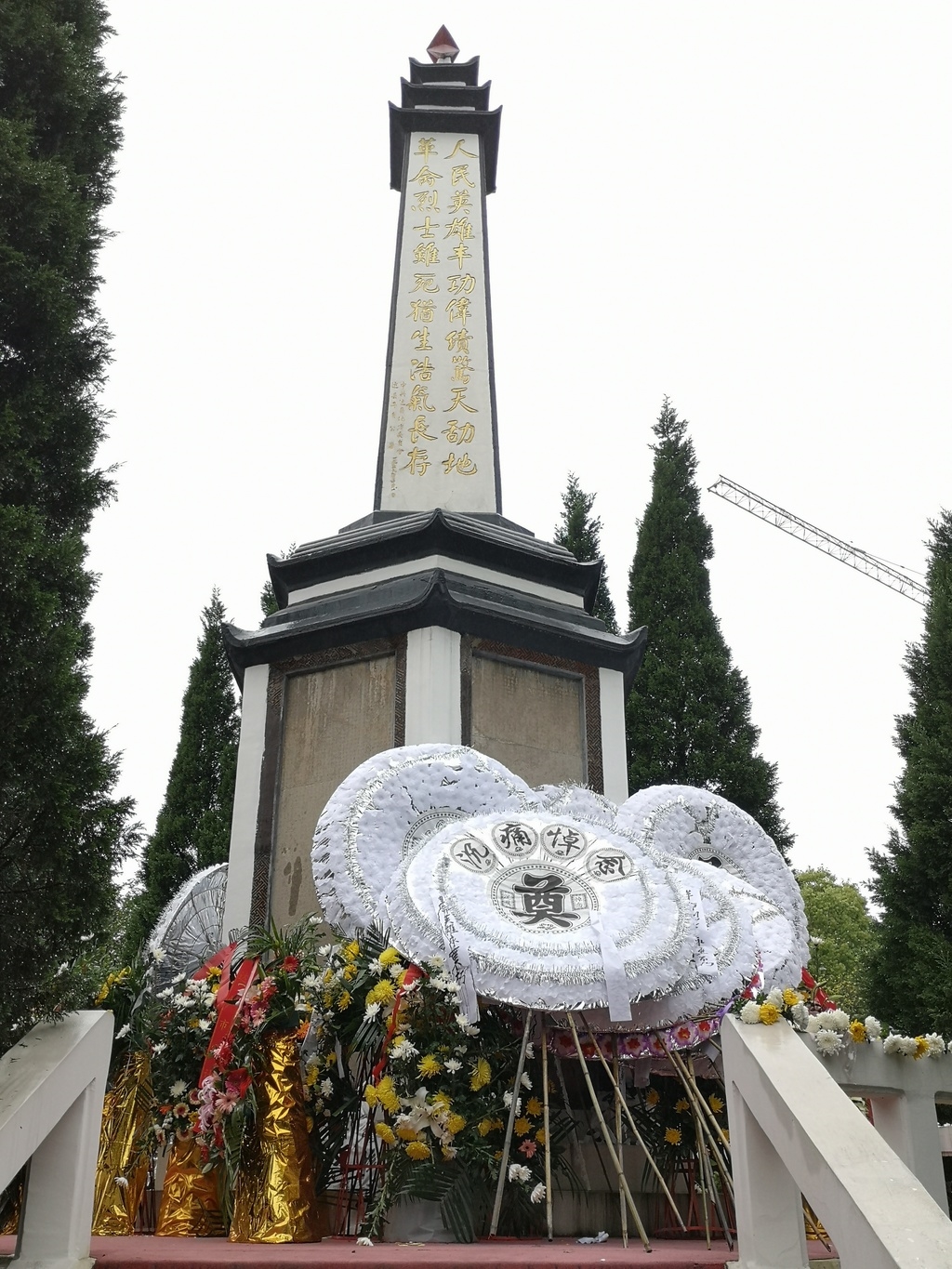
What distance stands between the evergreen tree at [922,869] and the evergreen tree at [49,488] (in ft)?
32.4

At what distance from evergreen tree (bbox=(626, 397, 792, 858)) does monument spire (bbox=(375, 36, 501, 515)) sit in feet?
24.6

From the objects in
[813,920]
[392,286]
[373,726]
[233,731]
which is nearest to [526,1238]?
[373,726]

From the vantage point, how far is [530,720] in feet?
27.7

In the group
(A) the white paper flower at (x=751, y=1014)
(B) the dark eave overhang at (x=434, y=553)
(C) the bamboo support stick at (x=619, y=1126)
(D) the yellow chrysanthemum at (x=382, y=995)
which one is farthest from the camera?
(B) the dark eave overhang at (x=434, y=553)

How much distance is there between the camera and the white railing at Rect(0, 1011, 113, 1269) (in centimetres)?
371

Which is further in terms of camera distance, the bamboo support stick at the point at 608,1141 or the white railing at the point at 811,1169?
the bamboo support stick at the point at 608,1141

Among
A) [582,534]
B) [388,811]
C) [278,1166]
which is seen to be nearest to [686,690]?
[582,534]

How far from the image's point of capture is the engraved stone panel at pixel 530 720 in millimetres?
8211

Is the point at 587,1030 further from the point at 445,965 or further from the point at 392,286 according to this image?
the point at 392,286

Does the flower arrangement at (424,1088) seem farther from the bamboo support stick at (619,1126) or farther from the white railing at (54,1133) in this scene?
the white railing at (54,1133)

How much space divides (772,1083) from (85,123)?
540 cm

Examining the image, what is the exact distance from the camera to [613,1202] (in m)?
5.66

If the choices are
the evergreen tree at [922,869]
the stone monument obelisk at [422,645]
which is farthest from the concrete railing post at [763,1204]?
the evergreen tree at [922,869]

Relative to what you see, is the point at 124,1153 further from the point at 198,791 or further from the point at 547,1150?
the point at 198,791
